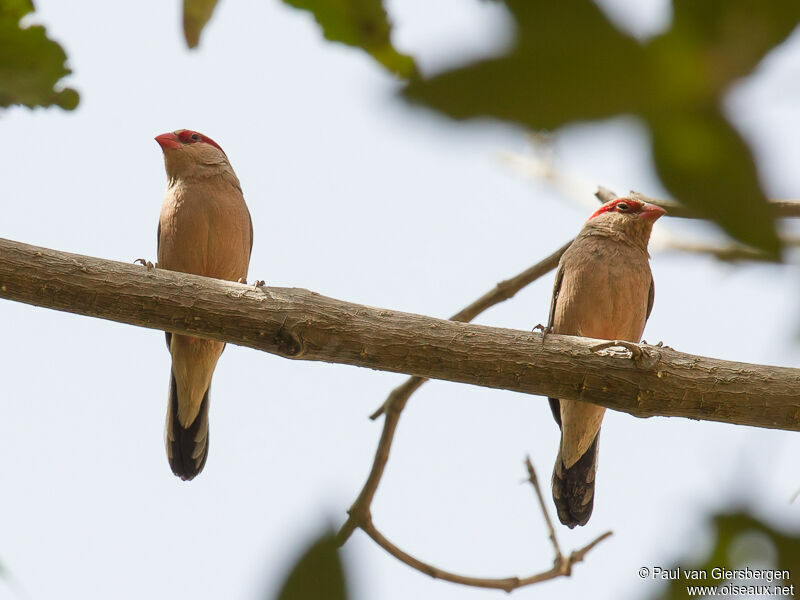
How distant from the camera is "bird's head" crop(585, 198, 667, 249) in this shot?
5.99 meters

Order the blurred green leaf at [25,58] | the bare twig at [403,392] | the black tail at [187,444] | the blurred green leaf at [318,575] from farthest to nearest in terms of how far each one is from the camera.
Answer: the black tail at [187,444]
the bare twig at [403,392]
the blurred green leaf at [25,58]
the blurred green leaf at [318,575]

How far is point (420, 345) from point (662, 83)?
3.62 m

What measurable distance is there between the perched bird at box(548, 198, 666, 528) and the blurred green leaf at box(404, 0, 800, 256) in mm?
5112

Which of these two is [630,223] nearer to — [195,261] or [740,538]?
[195,261]

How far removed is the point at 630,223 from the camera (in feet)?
19.8

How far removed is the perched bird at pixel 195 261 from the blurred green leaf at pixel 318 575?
5.09 m

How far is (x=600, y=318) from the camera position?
564 centimetres

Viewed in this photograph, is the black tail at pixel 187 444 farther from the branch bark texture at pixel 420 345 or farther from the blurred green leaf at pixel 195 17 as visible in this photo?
the blurred green leaf at pixel 195 17

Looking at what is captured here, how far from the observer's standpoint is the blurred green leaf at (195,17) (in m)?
1.28

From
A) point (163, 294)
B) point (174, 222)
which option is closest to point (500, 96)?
point (163, 294)

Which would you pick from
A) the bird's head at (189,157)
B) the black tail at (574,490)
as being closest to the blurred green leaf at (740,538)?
the black tail at (574,490)

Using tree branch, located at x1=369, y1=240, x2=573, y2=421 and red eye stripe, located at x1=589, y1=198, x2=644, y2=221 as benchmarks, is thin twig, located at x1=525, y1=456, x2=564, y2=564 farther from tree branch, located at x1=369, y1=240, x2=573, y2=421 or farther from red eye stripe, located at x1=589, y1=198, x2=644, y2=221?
red eye stripe, located at x1=589, y1=198, x2=644, y2=221

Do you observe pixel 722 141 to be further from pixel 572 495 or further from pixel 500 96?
pixel 572 495

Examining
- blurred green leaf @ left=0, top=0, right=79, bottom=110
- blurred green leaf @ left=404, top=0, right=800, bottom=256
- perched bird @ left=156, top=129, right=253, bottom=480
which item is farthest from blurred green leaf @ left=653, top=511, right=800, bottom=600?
perched bird @ left=156, top=129, right=253, bottom=480
